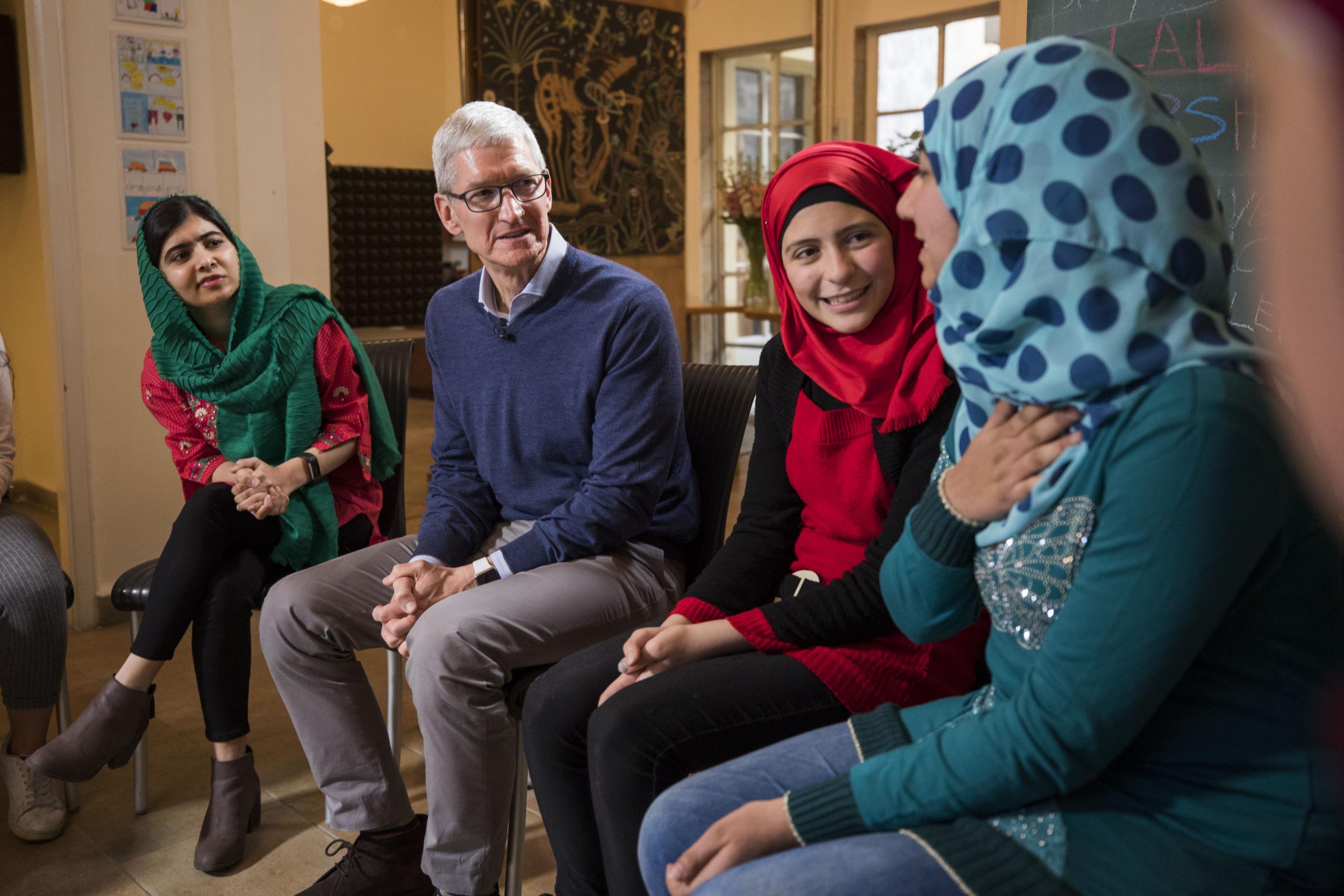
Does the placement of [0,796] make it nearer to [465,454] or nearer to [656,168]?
[465,454]

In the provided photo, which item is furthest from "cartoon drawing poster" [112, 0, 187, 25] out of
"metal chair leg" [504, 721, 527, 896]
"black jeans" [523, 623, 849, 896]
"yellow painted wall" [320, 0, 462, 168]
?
"yellow painted wall" [320, 0, 462, 168]

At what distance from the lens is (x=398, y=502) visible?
8.09 feet

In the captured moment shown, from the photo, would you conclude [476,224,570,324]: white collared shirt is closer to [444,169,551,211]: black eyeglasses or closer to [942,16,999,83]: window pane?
[444,169,551,211]: black eyeglasses

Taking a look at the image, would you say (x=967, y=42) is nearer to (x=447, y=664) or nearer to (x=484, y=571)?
(x=484, y=571)

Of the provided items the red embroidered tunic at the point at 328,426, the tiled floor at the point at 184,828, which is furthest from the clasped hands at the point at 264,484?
the tiled floor at the point at 184,828

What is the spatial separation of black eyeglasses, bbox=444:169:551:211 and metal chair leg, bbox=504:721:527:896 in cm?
88

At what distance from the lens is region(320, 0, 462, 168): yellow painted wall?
660 cm

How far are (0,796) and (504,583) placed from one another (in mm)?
1314

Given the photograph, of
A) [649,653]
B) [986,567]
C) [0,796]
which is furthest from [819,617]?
[0,796]

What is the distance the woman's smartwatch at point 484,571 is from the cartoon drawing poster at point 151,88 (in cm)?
210

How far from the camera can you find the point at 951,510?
3.50 feet

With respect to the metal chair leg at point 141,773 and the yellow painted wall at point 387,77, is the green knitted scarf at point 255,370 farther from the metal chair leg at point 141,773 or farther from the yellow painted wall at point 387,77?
the yellow painted wall at point 387,77

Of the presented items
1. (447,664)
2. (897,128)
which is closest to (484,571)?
(447,664)

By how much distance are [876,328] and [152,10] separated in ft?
8.71
